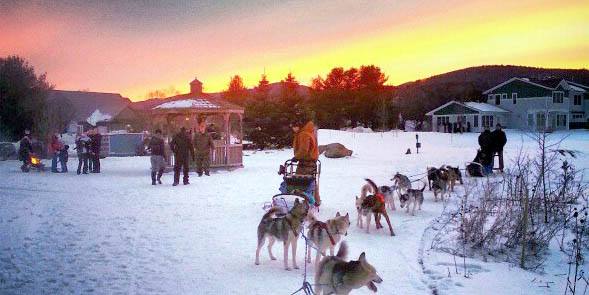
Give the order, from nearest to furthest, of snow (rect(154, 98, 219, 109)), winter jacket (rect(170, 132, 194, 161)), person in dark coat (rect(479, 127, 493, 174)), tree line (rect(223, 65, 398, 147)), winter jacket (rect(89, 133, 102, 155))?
winter jacket (rect(170, 132, 194, 161))
person in dark coat (rect(479, 127, 493, 174))
winter jacket (rect(89, 133, 102, 155))
snow (rect(154, 98, 219, 109))
tree line (rect(223, 65, 398, 147))

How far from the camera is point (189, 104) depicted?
1994 cm

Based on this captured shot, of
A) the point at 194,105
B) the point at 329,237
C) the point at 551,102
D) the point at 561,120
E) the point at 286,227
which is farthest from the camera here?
the point at 561,120

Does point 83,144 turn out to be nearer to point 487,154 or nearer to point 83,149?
point 83,149

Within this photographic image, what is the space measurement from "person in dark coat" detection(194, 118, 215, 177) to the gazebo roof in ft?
5.22

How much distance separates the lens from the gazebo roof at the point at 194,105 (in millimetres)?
19625

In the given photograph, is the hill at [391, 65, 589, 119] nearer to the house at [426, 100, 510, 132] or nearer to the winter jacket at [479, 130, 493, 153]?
the house at [426, 100, 510, 132]

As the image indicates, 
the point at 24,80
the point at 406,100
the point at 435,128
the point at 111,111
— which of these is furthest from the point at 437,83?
the point at 24,80

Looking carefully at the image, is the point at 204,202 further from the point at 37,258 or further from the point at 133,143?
the point at 133,143

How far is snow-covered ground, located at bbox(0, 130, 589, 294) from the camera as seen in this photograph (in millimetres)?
5629

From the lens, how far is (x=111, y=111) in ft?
211

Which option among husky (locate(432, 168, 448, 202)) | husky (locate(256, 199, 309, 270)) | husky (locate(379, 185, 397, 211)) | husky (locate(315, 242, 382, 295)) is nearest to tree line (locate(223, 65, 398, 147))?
husky (locate(432, 168, 448, 202))

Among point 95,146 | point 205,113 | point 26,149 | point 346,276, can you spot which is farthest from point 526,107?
point 346,276

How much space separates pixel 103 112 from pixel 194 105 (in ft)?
160

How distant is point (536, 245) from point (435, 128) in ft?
172
